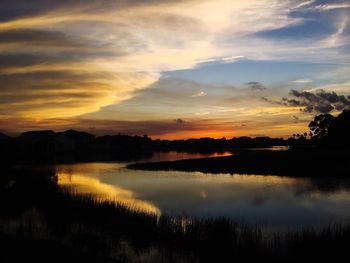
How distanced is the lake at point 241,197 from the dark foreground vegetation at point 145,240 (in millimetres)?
5553

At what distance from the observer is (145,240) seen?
2033 cm

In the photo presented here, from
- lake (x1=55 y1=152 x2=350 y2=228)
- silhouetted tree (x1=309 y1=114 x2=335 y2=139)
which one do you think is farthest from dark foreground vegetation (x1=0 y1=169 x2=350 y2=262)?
silhouetted tree (x1=309 y1=114 x2=335 y2=139)

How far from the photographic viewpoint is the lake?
28.4 metres

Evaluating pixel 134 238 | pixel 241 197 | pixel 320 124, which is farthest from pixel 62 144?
pixel 134 238

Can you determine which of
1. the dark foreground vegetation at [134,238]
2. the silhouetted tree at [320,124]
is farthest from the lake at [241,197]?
the silhouetted tree at [320,124]

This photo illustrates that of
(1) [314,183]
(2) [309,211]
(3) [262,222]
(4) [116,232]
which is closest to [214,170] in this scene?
(1) [314,183]

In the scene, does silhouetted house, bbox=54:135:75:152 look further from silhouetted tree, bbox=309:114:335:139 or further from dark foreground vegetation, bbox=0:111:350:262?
dark foreground vegetation, bbox=0:111:350:262

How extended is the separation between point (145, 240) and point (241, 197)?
18982 mm

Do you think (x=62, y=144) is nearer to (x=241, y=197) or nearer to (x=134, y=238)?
(x=241, y=197)

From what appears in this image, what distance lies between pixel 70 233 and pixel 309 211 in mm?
17002

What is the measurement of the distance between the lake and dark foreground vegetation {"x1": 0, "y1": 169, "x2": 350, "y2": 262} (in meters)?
5.55

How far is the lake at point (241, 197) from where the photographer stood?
93.2 ft

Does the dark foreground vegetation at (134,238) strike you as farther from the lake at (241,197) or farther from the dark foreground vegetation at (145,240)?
the lake at (241,197)

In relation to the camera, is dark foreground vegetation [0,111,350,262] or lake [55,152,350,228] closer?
dark foreground vegetation [0,111,350,262]
